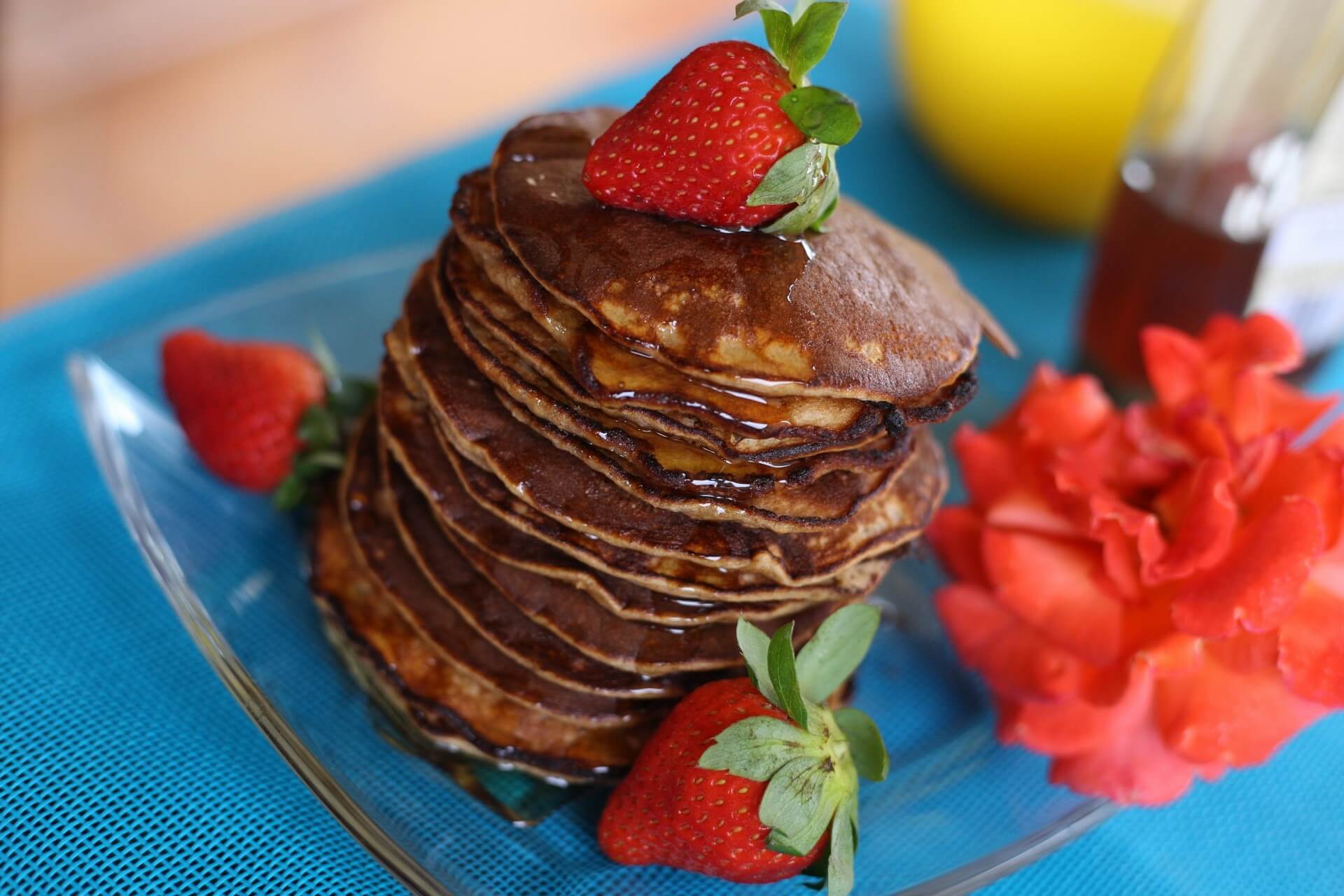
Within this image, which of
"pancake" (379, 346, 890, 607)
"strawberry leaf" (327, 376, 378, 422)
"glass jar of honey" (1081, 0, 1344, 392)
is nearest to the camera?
"pancake" (379, 346, 890, 607)

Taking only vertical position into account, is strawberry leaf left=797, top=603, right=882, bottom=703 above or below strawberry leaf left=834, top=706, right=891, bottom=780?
above

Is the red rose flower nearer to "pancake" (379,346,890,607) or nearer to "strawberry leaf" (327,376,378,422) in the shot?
"pancake" (379,346,890,607)

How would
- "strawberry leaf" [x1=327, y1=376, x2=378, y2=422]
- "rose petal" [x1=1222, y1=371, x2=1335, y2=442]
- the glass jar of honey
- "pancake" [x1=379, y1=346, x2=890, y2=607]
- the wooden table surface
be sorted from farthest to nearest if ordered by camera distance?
1. the wooden table surface
2. the glass jar of honey
3. "strawberry leaf" [x1=327, y1=376, x2=378, y2=422]
4. "rose petal" [x1=1222, y1=371, x2=1335, y2=442]
5. "pancake" [x1=379, y1=346, x2=890, y2=607]

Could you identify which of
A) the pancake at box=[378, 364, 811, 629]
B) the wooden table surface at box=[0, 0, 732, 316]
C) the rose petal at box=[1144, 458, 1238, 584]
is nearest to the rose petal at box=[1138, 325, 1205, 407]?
the rose petal at box=[1144, 458, 1238, 584]

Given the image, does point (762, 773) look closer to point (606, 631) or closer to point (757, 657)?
point (757, 657)

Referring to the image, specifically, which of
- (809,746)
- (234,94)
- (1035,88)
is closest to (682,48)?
(1035,88)

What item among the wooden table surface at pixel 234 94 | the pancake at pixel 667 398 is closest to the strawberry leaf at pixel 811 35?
the pancake at pixel 667 398
